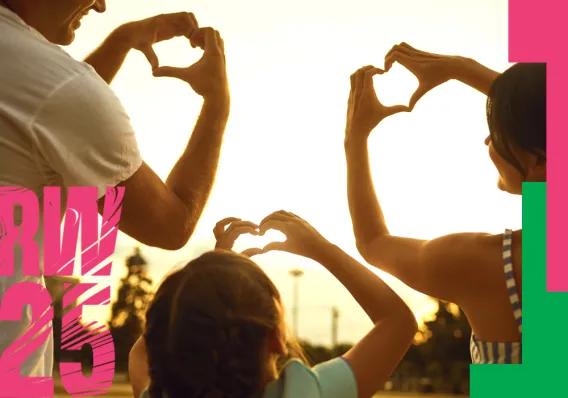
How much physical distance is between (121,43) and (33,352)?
1062 mm

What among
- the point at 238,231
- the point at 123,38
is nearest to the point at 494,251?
the point at 238,231

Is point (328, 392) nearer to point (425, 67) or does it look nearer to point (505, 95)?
point (505, 95)

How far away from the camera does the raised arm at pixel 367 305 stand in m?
1.94

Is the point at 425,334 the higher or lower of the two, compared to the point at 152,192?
lower

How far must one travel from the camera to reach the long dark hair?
6.84 feet

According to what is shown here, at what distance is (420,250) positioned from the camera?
7.26 feet

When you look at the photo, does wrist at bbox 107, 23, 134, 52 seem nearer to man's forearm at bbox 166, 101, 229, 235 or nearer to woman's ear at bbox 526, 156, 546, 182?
man's forearm at bbox 166, 101, 229, 235

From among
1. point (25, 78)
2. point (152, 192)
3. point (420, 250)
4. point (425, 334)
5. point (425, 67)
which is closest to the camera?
point (25, 78)

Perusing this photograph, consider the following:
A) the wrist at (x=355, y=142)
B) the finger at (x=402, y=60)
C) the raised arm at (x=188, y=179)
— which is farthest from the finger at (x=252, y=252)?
the finger at (x=402, y=60)

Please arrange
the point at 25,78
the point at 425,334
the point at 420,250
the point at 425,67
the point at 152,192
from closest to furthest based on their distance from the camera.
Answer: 1. the point at 25,78
2. the point at 152,192
3. the point at 420,250
4. the point at 425,67
5. the point at 425,334

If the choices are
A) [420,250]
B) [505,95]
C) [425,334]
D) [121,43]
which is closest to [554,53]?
[505,95]

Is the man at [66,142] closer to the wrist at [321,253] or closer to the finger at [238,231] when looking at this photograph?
the finger at [238,231]

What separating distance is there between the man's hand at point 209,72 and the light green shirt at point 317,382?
0.81 m

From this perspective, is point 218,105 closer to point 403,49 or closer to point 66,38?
point 66,38
